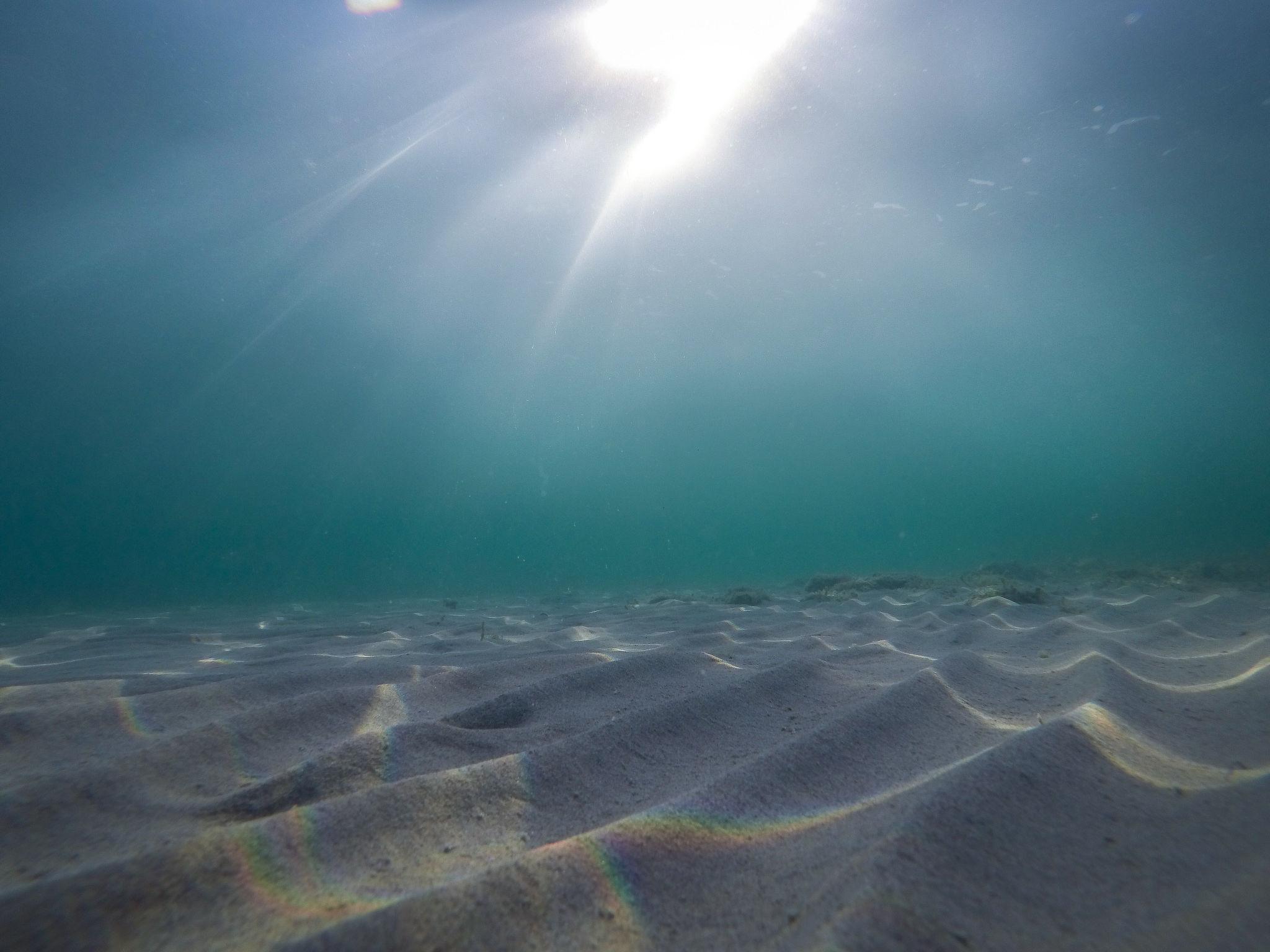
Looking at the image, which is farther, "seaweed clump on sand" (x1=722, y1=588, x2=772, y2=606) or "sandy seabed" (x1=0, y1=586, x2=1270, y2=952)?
"seaweed clump on sand" (x1=722, y1=588, x2=772, y2=606)

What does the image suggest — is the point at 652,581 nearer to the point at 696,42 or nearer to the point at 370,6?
the point at 696,42

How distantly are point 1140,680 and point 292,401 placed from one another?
242 feet

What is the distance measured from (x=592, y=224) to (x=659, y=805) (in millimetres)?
24532

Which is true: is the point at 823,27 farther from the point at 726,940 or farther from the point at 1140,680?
the point at 726,940

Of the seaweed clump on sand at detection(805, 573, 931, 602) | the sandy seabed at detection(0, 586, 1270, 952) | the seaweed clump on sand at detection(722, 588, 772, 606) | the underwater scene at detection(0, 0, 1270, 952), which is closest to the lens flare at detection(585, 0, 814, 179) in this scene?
the underwater scene at detection(0, 0, 1270, 952)

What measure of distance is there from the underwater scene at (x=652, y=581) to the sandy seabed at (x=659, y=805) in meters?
0.01

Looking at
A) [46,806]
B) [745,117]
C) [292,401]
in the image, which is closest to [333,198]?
[745,117]

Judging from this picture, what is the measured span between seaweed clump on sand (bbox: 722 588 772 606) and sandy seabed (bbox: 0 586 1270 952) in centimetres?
Result: 472

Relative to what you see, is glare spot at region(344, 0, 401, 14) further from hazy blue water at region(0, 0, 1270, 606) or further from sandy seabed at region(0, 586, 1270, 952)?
sandy seabed at region(0, 586, 1270, 952)

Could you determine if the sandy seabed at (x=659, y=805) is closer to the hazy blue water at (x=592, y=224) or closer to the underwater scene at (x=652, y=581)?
the underwater scene at (x=652, y=581)

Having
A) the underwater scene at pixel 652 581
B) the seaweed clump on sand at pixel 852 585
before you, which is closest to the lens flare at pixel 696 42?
the underwater scene at pixel 652 581

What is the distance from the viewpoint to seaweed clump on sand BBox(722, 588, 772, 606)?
26.7 ft

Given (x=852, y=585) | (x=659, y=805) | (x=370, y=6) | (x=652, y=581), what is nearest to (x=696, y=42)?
(x=370, y=6)

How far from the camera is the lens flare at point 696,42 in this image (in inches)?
463
